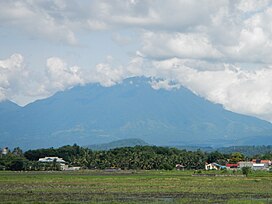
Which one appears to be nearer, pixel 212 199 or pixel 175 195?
pixel 212 199

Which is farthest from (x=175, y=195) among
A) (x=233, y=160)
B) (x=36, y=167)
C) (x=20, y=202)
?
(x=233, y=160)

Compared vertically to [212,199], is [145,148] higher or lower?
higher

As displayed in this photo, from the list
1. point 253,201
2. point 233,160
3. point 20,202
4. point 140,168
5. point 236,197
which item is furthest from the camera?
point 233,160

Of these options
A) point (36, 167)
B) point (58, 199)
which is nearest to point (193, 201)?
point (58, 199)

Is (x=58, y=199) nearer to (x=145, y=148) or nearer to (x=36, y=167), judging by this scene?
(x=36, y=167)

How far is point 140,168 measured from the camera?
122 m

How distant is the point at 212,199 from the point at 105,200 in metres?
7.69

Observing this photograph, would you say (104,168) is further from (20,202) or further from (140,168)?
(20,202)

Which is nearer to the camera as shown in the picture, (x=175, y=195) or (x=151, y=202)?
(x=151, y=202)

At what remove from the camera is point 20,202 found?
3700 centimetres

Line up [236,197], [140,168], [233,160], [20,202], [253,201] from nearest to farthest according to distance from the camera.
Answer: [20,202], [253,201], [236,197], [140,168], [233,160]

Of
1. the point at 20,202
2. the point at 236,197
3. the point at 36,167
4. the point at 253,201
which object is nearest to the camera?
the point at 20,202

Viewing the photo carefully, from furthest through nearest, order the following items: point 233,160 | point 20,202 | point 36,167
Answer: point 233,160 → point 36,167 → point 20,202

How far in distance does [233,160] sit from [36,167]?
5253 centimetres
